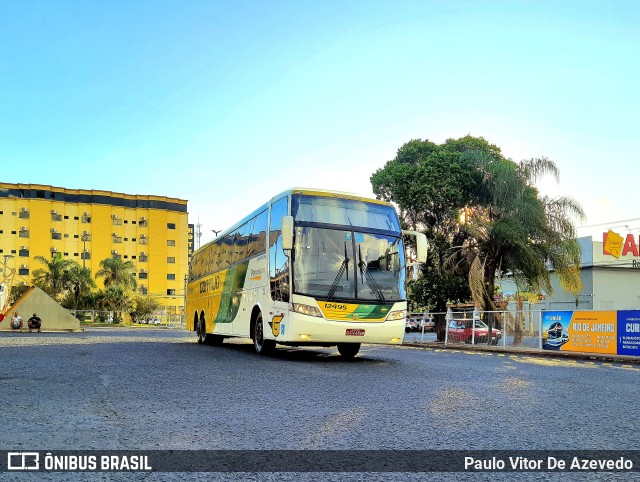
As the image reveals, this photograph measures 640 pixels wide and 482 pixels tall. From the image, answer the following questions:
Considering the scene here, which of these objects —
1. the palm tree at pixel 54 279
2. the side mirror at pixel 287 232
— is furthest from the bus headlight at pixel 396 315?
the palm tree at pixel 54 279

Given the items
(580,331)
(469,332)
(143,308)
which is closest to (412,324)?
(469,332)

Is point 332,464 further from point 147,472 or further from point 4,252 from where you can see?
point 4,252

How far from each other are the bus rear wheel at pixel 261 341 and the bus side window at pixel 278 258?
1550mm

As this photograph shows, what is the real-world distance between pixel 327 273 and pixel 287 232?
52.5 inches

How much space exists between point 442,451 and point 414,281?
91.3ft

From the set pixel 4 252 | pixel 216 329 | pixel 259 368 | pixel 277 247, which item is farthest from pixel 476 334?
pixel 4 252

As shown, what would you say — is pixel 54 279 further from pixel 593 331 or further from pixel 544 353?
pixel 593 331

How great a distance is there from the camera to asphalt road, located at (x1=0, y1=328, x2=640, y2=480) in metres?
5.02

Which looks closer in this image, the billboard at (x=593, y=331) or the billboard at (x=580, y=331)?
the billboard at (x=593, y=331)

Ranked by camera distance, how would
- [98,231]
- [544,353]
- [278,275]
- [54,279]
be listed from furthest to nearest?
[98,231] < [54,279] < [544,353] < [278,275]

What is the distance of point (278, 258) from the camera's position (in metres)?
14.2

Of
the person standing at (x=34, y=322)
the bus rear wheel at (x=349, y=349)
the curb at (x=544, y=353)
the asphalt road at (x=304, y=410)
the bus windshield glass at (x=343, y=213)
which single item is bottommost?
the person standing at (x=34, y=322)

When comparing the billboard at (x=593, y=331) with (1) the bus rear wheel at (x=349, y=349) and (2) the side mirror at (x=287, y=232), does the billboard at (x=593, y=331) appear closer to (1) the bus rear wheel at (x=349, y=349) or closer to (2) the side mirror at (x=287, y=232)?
(1) the bus rear wheel at (x=349, y=349)

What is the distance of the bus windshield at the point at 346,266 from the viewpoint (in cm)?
1353
